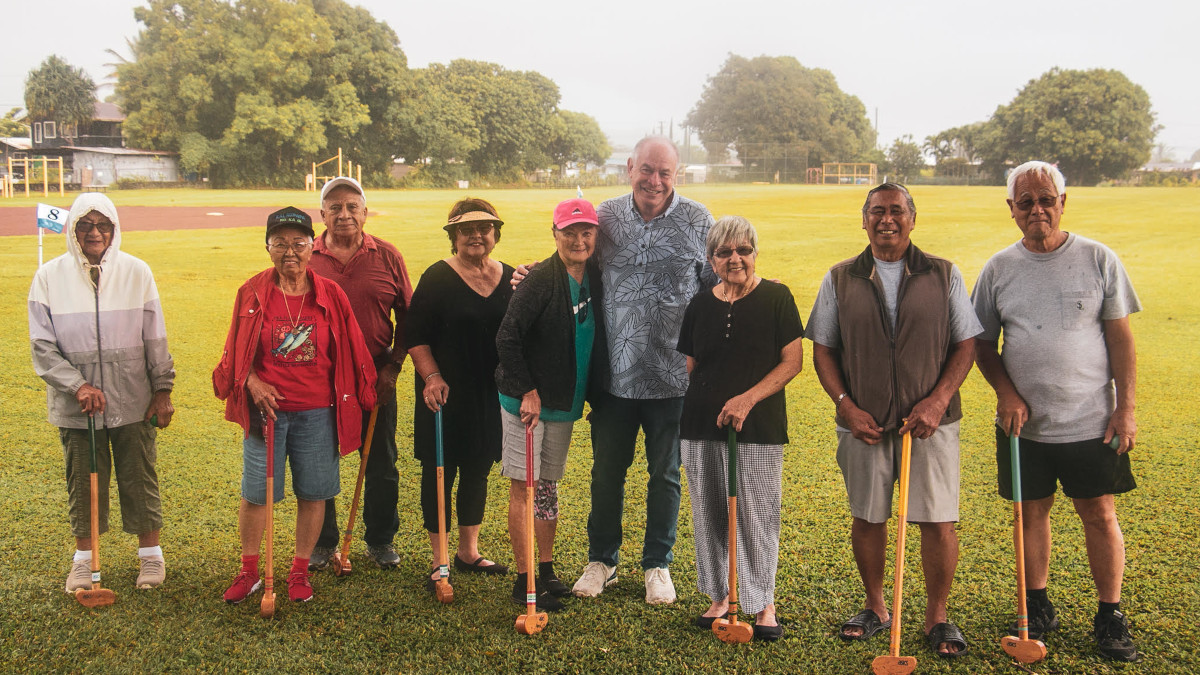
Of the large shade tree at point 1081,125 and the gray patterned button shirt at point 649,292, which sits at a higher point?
the large shade tree at point 1081,125

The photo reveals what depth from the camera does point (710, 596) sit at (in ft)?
13.0

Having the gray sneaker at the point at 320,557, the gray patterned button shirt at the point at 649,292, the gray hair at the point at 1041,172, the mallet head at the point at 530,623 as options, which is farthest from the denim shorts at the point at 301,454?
the gray hair at the point at 1041,172

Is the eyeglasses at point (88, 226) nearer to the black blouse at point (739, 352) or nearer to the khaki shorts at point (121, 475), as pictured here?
the khaki shorts at point (121, 475)

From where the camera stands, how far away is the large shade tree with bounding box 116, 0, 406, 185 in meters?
37.8

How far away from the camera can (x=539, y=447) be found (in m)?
4.14

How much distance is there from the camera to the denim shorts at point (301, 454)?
406 cm

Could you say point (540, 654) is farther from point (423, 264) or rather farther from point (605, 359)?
point (423, 264)

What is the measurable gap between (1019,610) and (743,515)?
1160 mm

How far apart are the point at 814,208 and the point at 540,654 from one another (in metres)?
31.0

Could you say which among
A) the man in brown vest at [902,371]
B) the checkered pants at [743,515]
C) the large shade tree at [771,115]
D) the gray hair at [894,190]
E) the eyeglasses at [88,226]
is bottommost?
the checkered pants at [743,515]

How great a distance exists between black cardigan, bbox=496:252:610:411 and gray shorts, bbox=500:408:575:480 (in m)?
0.13

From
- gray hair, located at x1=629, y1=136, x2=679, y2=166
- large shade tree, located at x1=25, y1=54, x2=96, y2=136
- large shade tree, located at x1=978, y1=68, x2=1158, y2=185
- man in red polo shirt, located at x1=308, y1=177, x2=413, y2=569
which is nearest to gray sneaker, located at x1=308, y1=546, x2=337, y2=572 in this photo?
man in red polo shirt, located at x1=308, y1=177, x2=413, y2=569

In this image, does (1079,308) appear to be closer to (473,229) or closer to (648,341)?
(648,341)

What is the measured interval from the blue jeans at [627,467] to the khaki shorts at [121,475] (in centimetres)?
221
